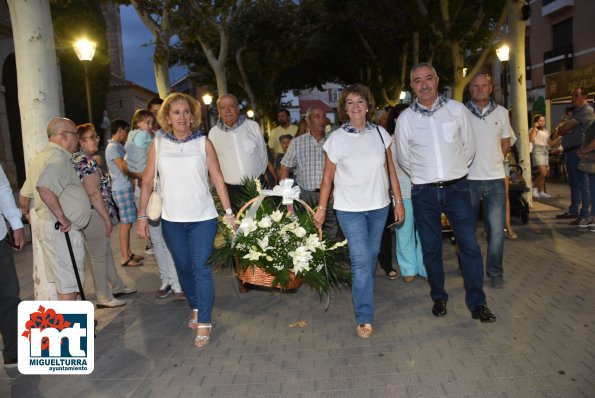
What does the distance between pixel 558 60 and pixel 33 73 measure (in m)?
29.1

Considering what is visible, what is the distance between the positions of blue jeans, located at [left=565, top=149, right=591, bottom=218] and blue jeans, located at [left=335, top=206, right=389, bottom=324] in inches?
214

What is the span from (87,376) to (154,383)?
23.5 inches

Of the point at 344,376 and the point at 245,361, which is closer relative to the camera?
the point at 344,376

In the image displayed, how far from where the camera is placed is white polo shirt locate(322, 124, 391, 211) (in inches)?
177

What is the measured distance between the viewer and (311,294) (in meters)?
6.00

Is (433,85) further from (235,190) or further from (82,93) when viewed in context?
(82,93)

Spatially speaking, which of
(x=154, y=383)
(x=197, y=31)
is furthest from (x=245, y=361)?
(x=197, y=31)

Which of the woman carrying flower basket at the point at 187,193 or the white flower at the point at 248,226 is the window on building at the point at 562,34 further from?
the woman carrying flower basket at the point at 187,193

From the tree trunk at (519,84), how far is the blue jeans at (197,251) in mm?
8254

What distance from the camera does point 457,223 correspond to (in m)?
4.80

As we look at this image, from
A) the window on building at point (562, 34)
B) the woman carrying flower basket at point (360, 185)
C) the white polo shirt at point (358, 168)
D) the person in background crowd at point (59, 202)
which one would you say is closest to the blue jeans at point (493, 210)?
the woman carrying flower basket at point (360, 185)

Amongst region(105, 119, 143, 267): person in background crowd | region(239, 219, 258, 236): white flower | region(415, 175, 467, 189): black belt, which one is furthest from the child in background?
region(415, 175, 467, 189): black belt

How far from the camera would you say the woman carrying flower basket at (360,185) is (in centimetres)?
450

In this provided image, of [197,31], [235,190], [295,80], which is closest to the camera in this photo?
[235,190]
